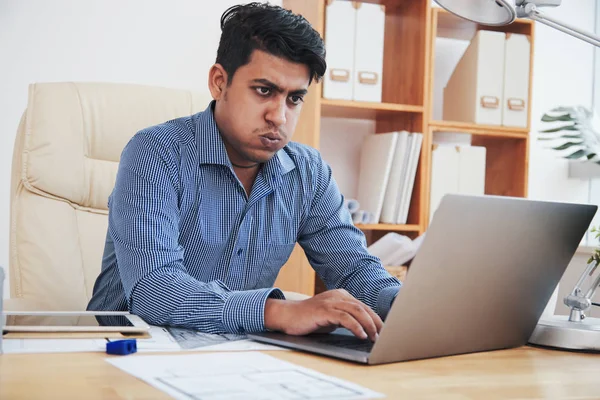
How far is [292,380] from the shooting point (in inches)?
→ 30.5

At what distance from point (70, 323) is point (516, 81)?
90.1 inches

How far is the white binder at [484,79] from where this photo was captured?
2867 millimetres

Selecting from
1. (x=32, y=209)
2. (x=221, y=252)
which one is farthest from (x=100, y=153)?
(x=221, y=252)

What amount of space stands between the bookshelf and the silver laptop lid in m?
1.50

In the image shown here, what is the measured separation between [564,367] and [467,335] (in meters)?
0.13

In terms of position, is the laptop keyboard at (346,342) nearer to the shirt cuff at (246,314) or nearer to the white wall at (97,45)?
the shirt cuff at (246,314)

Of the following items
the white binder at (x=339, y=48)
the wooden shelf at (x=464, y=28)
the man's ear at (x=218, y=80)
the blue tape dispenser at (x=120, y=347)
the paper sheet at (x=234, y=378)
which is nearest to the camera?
the paper sheet at (x=234, y=378)

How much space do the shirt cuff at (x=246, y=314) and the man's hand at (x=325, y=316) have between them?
0.01 meters

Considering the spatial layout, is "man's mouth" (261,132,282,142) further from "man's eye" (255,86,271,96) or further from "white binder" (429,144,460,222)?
"white binder" (429,144,460,222)

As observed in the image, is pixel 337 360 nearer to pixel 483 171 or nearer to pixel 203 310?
pixel 203 310

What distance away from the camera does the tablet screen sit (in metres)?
1.03

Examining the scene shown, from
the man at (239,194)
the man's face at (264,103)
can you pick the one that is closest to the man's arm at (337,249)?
the man at (239,194)

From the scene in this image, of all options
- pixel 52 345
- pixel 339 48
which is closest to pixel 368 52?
pixel 339 48

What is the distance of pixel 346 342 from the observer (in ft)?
3.34
